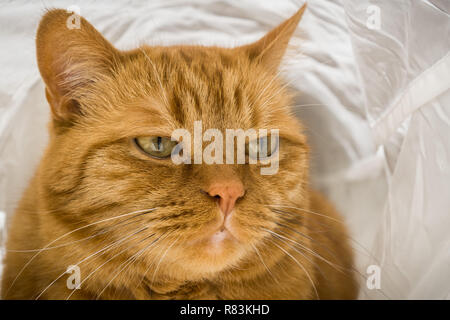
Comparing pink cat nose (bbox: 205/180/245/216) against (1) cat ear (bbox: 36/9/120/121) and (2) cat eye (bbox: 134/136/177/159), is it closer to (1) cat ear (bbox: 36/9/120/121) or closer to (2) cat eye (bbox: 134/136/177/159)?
(2) cat eye (bbox: 134/136/177/159)

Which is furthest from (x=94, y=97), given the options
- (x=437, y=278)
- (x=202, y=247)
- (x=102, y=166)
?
(x=437, y=278)

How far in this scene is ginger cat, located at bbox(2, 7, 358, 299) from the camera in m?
1.17

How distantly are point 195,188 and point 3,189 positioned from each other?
1100 millimetres

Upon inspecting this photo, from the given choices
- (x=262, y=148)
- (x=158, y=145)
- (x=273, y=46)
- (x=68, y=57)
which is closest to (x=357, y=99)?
(x=273, y=46)

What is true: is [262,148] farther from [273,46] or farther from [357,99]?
[357,99]

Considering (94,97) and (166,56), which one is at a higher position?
(166,56)

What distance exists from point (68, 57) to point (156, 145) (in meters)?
0.41

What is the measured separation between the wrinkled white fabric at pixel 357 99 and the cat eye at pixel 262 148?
15.2 inches

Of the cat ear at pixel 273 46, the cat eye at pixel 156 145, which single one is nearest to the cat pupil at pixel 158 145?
the cat eye at pixel 156 145

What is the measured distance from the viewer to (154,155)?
4.09 ft

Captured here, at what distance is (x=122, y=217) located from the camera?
1.19m
